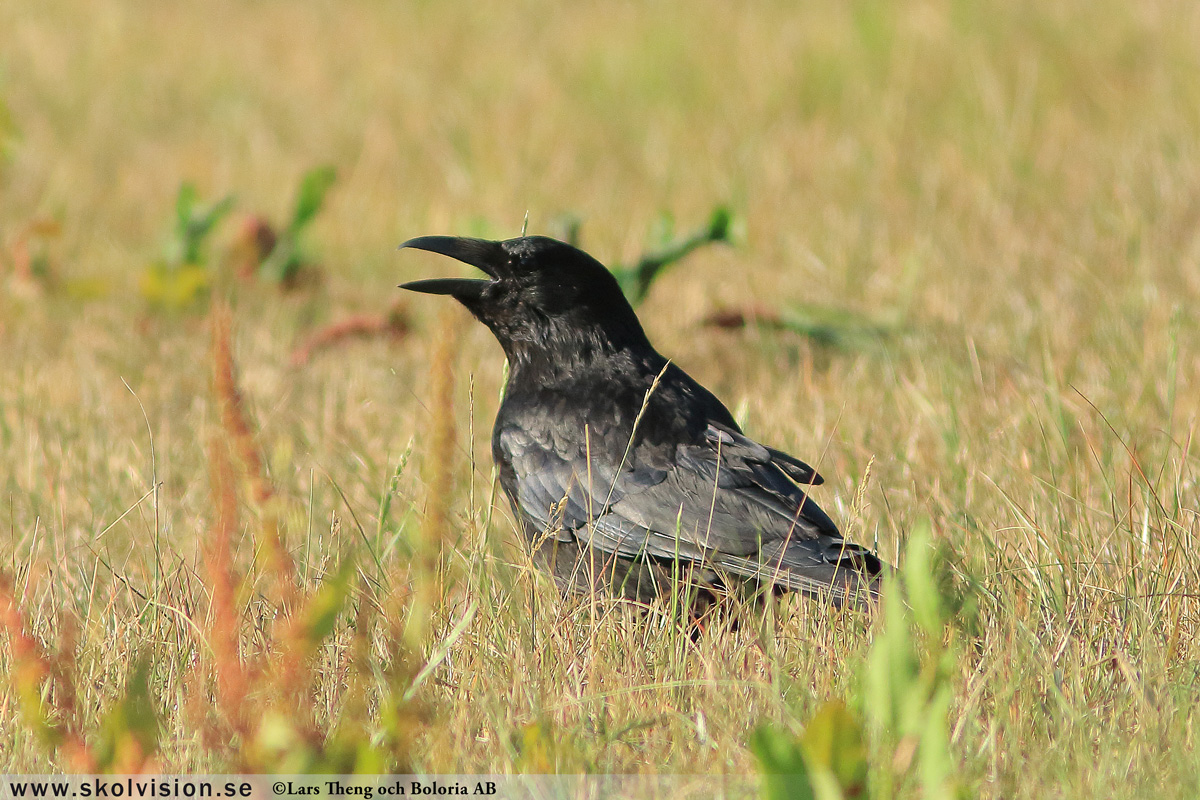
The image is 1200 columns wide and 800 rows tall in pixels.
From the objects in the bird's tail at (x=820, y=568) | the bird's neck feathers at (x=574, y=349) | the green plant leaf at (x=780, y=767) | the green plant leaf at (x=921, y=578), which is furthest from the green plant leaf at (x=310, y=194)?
the green plant leaf at (x=780, y=767)

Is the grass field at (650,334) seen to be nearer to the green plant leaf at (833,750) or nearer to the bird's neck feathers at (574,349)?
the green plant leaf at (833,750)

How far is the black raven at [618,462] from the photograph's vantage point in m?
2.82

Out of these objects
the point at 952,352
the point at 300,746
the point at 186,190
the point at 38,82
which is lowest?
the point at 300,746

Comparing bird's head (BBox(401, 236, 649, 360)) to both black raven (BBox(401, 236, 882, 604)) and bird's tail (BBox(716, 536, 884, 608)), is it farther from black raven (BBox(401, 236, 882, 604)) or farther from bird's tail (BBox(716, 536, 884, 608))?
bird's tail (BBox(716, 536, 884, 608))

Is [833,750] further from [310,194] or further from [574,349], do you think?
Answer: [310,194]

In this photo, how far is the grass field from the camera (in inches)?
84.3

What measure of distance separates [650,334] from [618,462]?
8.40 ft

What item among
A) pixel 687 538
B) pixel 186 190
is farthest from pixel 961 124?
pixel 687 538

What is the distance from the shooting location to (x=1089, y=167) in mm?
7172

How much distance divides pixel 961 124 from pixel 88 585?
6.31 metres

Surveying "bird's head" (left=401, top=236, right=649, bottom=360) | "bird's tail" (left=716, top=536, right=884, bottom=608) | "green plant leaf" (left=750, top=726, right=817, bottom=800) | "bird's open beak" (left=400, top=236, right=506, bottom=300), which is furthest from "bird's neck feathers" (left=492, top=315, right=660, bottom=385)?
"green plant leaf" (left=750, top=726, right=817, bottom=800)

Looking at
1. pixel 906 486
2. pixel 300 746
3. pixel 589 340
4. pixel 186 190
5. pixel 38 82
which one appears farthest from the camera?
pixel 38 82

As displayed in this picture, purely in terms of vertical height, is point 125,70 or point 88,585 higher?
point 125,70

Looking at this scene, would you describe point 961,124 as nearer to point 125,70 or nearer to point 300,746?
point 125,70
